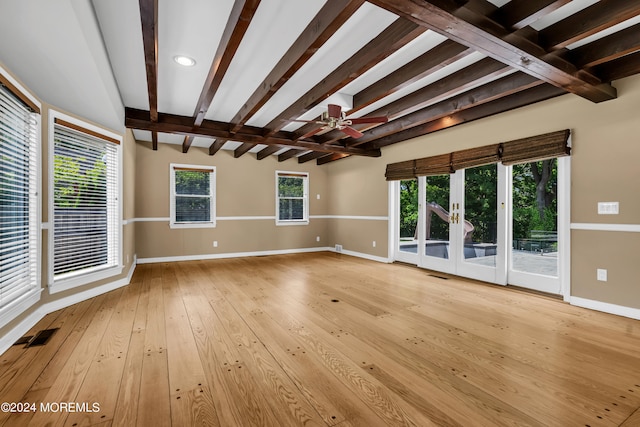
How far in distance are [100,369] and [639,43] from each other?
4.77 metres

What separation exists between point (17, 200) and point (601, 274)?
19.2ft

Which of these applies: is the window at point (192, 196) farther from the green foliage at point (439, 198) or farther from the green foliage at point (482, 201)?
the green foliage at point (482, 201)

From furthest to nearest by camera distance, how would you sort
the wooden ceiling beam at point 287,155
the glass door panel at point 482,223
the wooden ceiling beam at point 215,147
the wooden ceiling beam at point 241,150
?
1. the wooden ceiling beam at point 287,155
2. the wooden ceiling beam at point 241,150
3. the wooden ceiling beam at point 215,147
4. the glass door panel at point 482,223

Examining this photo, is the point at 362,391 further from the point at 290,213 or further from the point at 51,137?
the point at 290,213

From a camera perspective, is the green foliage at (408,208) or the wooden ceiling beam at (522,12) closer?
the wooden ceiling beam at (522,12)

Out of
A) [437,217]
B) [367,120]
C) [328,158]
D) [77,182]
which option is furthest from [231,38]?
[328,158]

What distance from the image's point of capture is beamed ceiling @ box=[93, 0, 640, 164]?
6.88ft

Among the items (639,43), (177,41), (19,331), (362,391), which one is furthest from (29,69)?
(639,43)

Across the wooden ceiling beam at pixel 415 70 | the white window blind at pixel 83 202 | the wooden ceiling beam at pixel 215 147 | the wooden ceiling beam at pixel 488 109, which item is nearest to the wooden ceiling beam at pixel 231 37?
the wooden ceiling beam at pixel 415 70

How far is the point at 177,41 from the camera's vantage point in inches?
105

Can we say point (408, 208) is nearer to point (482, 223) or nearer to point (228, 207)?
point (482, 223)

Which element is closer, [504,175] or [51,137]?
[51,137]

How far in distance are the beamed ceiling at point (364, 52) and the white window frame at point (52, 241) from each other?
23.5 inches

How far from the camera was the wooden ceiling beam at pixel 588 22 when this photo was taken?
2.00 metres
